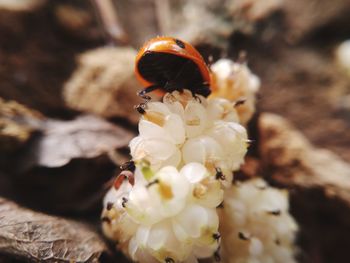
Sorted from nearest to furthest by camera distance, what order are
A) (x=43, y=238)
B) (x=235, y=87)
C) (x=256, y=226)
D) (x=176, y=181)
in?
(x=176, y=181)
(x=43, y=238)
(x=256, y=226)
(x=235, y=87)

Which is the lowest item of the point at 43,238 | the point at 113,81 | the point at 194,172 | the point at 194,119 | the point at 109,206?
the point at 43,238

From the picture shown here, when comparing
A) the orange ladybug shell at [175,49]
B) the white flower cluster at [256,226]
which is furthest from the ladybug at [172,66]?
the white flower cluster at [256,226]

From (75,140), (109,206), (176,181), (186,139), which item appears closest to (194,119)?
(186,139)

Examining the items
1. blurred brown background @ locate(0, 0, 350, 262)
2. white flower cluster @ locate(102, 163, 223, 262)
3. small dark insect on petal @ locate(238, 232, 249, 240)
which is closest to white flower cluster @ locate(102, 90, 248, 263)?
white flower cluster @ locate(102, 163, 223, 262)

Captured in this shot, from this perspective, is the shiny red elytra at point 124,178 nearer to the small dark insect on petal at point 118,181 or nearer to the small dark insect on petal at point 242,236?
the small dark insect on petal at point 118,181

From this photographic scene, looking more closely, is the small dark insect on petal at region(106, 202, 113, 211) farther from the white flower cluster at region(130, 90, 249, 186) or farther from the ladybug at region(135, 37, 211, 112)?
the ladybug at region(135, 37, 211, 112)

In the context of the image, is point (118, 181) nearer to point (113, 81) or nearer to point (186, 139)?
point (186, 139)

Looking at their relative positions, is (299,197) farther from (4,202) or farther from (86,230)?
(4,202)

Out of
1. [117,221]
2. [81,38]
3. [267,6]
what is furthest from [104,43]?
[117,221]
